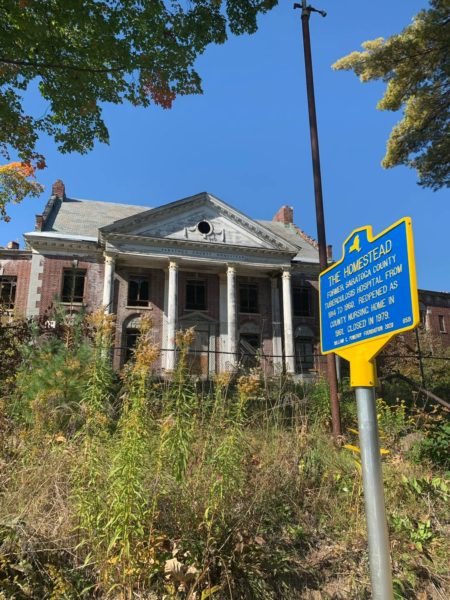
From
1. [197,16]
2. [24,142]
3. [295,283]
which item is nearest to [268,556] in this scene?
[197,16]

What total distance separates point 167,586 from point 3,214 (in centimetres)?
2108

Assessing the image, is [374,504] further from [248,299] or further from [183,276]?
[248,299]

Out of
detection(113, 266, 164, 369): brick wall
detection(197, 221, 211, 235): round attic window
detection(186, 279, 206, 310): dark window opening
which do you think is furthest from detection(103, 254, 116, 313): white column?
detection(197, 221, 211, 235): round attic window

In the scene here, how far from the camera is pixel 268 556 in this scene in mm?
3529

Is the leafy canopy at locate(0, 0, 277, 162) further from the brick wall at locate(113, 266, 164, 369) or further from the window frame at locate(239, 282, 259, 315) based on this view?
the window frame at locate(239, 282, 259, 315)

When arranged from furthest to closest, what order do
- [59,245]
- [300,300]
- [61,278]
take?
[300,300] → [59,245] → [61,278]

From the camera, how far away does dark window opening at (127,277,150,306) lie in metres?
26.2

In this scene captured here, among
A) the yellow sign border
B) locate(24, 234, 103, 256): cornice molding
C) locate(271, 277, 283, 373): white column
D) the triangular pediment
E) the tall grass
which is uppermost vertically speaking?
the triangular pediment

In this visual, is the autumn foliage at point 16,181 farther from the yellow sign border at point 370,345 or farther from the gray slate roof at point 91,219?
the yellow sign border at point 370,345

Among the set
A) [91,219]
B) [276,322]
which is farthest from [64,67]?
[91,219]

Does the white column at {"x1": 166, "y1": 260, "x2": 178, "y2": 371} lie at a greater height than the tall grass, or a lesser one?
greater

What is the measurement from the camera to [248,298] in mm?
28547

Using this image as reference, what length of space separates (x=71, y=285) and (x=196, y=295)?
7.56m

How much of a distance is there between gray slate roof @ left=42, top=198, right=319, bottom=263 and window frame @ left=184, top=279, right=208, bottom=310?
602 centimetres
